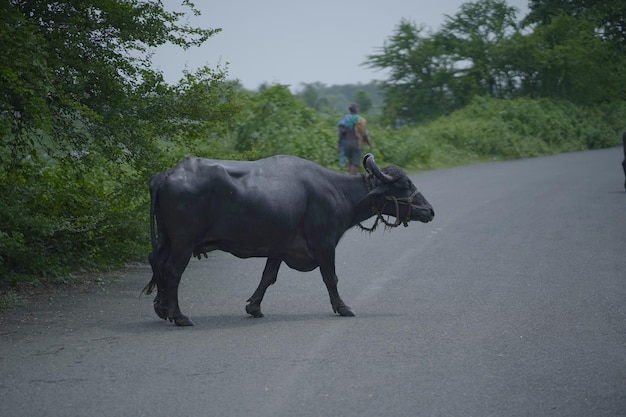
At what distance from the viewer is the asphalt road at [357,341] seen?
648 cm

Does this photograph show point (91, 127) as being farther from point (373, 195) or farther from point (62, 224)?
point (373, 195)

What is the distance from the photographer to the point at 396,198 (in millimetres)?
10305

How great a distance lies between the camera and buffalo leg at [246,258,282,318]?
9.48m

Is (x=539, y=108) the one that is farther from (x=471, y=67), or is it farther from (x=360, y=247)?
(x=360, y=247)

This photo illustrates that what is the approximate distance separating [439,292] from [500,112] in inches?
1388

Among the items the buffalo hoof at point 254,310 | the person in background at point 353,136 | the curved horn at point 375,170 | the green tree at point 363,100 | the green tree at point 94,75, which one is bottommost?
the green tree at point 363,100

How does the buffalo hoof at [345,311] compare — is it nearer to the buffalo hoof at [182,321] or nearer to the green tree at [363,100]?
the buffalo hoof at [182,321]

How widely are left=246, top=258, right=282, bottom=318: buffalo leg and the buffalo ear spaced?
1127 millimetres

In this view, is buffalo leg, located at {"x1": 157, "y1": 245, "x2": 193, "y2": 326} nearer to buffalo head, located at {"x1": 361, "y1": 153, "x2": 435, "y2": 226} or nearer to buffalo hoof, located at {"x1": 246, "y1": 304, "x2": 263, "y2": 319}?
buffalo hoof, located at {"x1": 246, "y1": 304, "x2": 263, "y2": 319}

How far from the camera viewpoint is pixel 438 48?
50875 millimetres

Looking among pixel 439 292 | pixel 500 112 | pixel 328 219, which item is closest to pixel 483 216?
pixel 439 292

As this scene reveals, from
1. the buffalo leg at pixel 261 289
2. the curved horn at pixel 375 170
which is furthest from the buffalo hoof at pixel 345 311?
the curved horn at pixel 375 170

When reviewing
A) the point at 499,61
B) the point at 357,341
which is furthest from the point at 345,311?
the point at 499,61

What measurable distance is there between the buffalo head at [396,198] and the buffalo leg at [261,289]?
118cm
